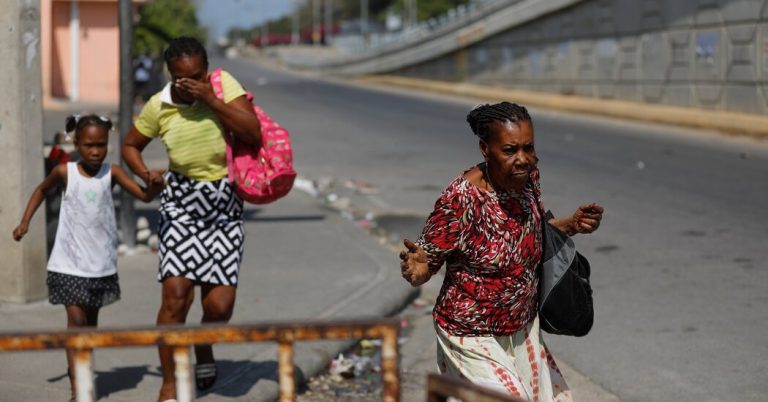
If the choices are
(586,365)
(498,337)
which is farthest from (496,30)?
(498,337)

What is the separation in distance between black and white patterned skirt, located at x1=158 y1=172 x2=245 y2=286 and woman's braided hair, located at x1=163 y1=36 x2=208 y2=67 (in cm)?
60

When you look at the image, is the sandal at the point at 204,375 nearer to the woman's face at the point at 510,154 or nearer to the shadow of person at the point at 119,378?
the shadow of person at the point at 119,378

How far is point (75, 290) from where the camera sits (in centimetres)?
583

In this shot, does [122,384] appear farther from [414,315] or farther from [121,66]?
[121,66]

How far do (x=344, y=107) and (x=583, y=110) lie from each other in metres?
6.29

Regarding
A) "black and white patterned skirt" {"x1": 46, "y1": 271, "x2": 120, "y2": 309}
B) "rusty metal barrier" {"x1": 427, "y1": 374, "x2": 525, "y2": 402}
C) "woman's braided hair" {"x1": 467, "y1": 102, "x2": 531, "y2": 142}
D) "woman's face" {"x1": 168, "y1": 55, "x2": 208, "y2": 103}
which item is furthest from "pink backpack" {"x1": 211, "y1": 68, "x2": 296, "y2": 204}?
"rusty metal barrier" {"x1": 427, "y1": 374, "x2": 525, "y2": 402}

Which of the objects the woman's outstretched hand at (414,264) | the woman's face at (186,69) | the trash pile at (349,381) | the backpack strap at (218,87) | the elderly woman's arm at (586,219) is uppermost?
the woman's face at (186,69)

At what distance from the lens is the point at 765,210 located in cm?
1180

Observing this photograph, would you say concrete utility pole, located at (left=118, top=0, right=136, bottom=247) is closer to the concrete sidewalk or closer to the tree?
the concrete sidewalk

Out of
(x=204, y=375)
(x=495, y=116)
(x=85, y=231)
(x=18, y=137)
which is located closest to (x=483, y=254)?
(x=495, y=116)

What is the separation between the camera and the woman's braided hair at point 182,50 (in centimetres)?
552

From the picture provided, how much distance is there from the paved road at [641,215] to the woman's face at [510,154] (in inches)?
93.2

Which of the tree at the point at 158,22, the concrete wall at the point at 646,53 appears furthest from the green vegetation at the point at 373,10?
the concrete wall at the point at 646,53

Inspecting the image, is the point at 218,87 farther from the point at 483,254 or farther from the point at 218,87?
the point at 483,254
